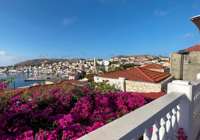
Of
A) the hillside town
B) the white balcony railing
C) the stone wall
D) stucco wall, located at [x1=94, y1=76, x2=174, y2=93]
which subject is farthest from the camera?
the hillside town

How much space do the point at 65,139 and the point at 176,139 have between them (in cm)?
159

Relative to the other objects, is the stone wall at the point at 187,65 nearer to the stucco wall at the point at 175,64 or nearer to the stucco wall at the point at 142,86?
the stucco wall at the point at 175,64

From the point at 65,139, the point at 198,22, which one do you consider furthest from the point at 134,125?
the point at 198,22

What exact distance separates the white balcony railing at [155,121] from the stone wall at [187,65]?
1105 centimetres

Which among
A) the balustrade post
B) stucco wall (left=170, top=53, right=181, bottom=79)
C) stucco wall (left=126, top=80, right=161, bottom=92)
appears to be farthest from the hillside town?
the balustrade post

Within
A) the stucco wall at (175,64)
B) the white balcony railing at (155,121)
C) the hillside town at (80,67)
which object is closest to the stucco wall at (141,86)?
the stucco wall at (175,64)

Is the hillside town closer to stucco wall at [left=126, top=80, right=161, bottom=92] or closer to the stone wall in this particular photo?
the stone wall

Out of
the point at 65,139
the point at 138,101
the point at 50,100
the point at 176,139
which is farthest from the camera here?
the point at 138,101

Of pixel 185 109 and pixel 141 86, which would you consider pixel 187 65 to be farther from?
pixel 185 109

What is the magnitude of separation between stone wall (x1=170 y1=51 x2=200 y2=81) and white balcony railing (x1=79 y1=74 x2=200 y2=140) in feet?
36.2

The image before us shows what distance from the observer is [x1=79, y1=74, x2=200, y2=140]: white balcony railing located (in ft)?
2.53

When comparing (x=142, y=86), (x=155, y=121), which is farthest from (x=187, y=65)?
(x=155, y=121)

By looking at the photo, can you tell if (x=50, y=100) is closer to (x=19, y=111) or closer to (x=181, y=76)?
(x=19, y=111)

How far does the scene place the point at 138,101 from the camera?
8.99 ft
